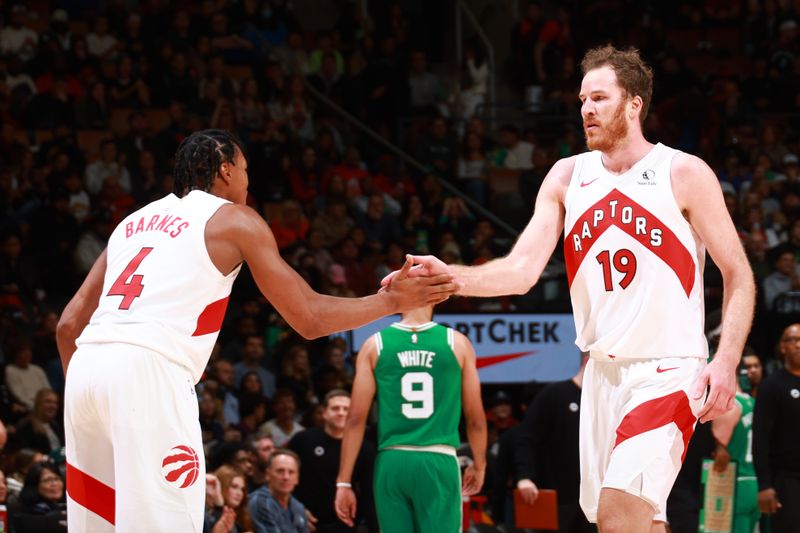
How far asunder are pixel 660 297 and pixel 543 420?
4921 mm

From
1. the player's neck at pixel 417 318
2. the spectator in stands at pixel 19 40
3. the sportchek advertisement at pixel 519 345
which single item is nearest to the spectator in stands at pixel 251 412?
the sportchek advertisement at pixel 519 345

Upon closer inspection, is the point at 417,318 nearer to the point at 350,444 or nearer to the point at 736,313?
the point at 350,444

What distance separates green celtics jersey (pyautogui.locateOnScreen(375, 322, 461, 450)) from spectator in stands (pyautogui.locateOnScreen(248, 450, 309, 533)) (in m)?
1.00

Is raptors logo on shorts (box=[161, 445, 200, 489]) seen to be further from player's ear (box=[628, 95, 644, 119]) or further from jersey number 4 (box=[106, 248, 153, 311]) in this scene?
player's ear (box=[628, 95, 644, 119])

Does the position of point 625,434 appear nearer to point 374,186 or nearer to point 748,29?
point 374,186

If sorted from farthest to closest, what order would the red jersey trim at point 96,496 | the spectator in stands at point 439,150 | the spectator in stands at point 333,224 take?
1. the spectator in stands at point 439,150
2. the spectator in stands at point 333,224
3. the red jersey trim at point 96,496

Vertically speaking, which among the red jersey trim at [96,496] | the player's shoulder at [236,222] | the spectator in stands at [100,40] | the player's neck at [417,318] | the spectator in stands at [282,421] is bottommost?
the spectator in stands at [282,421]

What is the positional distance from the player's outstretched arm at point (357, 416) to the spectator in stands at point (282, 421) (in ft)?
9.77

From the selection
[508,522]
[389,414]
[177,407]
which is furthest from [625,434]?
[508,522]

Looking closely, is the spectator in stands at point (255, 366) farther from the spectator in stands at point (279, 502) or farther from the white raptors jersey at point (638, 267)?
the white raptors jersey at point (638, 267)

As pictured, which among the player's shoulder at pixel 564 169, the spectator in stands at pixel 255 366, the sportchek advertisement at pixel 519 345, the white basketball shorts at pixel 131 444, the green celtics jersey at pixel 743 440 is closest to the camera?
the white basketball shorts at pixel 131 444

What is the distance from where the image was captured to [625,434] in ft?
18.2

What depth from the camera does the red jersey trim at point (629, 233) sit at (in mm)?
5680

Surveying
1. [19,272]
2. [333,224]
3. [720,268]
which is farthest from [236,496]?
[333,224]
